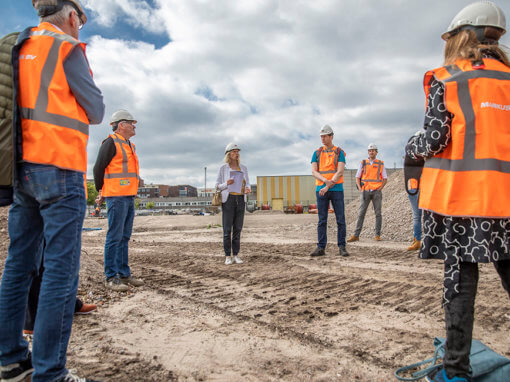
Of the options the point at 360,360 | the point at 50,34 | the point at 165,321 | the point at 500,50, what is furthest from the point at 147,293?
the point at 500,50

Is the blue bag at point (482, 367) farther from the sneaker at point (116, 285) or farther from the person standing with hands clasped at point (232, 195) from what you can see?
the person standing with hands clasped at point (232, 195)

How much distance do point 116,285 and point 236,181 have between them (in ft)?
9.31

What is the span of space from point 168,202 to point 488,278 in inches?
3425

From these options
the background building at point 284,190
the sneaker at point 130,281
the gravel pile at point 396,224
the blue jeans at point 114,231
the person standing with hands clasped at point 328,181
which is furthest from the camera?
the background building at point 284,190

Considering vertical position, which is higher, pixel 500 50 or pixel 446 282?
pixel 500 50

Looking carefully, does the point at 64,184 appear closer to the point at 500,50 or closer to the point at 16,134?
the point at 16,134

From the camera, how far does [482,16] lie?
1.98 metres

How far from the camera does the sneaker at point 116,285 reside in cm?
420

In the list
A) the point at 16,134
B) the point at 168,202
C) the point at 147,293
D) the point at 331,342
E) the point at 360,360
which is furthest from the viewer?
the point at 168,202

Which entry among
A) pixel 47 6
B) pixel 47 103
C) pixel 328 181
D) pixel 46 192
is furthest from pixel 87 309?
pixel 328 181

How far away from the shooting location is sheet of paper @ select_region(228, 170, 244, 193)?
6.29m

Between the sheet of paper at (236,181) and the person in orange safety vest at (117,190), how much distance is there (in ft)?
6.52

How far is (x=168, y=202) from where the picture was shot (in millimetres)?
87812

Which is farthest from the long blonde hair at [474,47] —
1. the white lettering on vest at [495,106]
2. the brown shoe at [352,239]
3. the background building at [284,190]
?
the background building at [284,190]
